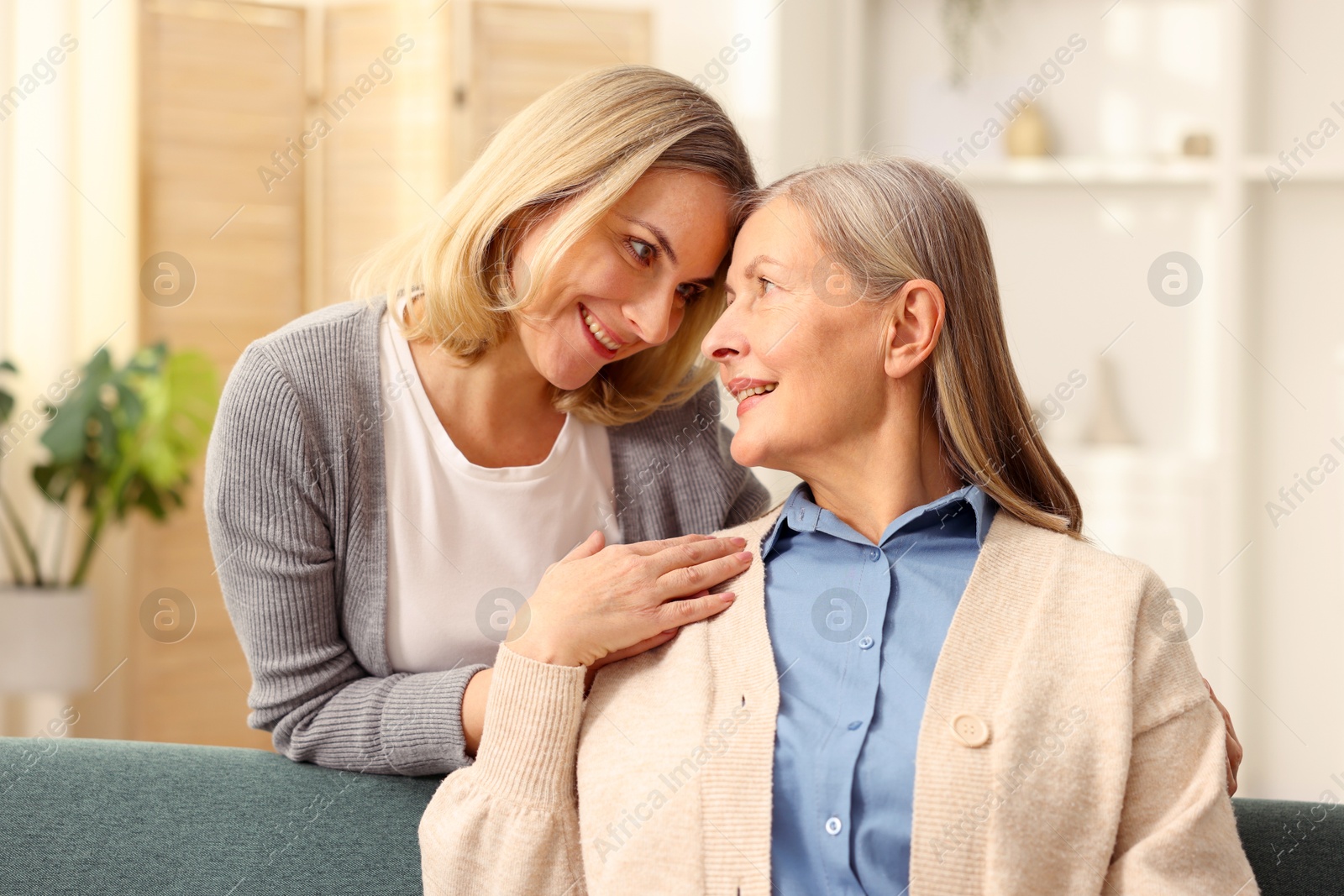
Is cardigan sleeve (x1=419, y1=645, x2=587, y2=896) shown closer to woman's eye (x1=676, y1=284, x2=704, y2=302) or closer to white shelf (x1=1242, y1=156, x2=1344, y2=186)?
woman's eye (x1=676, y1=284, x2=704, y2=302)

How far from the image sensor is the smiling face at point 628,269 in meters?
1.44

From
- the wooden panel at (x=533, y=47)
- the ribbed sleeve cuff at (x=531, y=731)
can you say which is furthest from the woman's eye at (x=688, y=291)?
the wooden panel at (x=533, y=47)

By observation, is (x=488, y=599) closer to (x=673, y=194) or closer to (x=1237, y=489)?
(x=673, y=194)

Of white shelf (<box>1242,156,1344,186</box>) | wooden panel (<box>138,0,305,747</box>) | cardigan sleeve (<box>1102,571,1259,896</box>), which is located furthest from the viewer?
wooden panel (<box>138,0,305,747</box>)

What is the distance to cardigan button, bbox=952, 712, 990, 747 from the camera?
1168 mm

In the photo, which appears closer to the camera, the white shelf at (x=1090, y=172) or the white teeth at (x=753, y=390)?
the white teeth at (x=753, y=390)

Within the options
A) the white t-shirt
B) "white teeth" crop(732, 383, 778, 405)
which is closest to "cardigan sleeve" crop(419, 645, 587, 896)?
the white t-shirt

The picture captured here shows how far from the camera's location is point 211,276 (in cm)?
375

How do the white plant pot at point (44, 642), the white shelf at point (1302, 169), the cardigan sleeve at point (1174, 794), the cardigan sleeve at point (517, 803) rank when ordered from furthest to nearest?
the white shelf at point (1302, 169) → the white plant pot at point (44, 642) → the cardigan sleeve at point (517, 803) → the cardigan sleeve at point (1174, 794)

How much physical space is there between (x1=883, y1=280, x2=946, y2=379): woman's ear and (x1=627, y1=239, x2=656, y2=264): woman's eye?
316 millimetres

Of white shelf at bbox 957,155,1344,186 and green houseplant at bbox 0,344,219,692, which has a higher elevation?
white shelf at bbox 957,155,1344,186

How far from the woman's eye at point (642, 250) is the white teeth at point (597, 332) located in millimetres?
105

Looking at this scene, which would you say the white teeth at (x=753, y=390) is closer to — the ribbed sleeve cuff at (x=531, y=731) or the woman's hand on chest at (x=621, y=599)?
the woman's hand on chest at (x=621, y=599)

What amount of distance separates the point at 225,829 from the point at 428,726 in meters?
0.29
